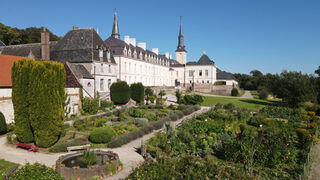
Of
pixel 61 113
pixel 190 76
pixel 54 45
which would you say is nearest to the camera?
pixel 61 113

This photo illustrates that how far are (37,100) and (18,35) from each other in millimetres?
39249

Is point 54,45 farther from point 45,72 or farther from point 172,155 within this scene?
point 172,155

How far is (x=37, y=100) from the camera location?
11.0 m

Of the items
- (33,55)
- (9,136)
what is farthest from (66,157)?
(33,55)

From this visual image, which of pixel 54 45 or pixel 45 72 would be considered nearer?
pixel 45 72

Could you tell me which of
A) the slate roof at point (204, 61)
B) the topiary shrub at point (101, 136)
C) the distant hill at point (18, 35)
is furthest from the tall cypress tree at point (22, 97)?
the slate roof at point (204, 61)

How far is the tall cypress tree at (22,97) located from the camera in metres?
11.2

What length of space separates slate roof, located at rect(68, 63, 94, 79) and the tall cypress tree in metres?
11.9

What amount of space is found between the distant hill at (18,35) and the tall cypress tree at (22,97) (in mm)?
36902

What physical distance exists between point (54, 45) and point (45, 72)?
21397 mm

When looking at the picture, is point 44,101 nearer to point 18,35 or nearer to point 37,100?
point 37,100

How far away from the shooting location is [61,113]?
467 inches

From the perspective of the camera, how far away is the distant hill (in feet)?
131

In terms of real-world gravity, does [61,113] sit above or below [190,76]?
below
